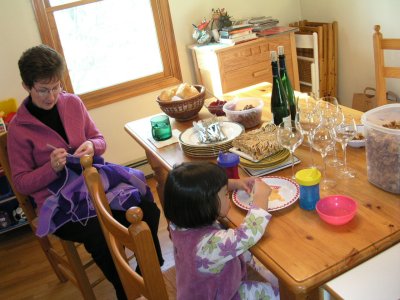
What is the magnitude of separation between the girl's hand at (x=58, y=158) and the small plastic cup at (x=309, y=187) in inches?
39.3

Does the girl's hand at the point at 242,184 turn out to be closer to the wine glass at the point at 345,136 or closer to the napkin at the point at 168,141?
the wine glass at the point at 345,136

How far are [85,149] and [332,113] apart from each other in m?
1.06

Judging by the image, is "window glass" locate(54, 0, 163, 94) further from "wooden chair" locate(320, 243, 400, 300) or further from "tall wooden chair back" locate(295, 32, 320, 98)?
"wooden chair" locate(320, 243, 400, 300)

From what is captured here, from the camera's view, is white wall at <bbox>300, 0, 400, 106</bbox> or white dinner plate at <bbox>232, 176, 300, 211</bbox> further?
white wall at <bbox>300, 0, 400, 106</bbox>

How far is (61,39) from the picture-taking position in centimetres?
303

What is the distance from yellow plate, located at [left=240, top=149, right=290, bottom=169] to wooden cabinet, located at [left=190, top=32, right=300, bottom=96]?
5.69ft

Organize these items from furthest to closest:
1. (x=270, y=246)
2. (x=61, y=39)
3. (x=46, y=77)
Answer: (x=61, y=39) < (x=46, y=77) < (x=270, y=246)

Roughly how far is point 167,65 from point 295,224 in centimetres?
242

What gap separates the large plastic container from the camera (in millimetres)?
1136

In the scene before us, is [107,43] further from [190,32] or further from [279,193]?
[279,193]

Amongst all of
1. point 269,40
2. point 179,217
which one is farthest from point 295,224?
point 269,40

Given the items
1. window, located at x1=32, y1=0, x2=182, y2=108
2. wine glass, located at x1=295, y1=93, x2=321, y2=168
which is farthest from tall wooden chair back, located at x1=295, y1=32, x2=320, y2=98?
wine glass, located at x1=295, y1=93, x2=321, y2=168

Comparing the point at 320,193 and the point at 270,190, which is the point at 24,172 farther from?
the point at 320,193

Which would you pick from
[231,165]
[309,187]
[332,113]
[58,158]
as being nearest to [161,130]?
[58,158]
